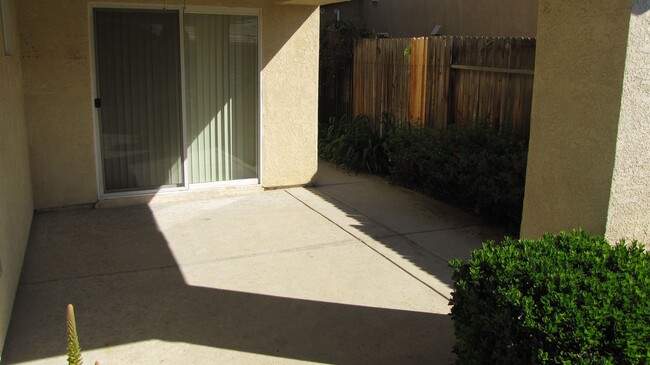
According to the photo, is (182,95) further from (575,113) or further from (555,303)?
(555,303)

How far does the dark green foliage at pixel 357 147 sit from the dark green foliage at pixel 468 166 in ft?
3.77

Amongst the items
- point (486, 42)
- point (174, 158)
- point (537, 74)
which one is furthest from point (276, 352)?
point (486, 42)

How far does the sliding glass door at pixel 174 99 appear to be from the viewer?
7949 millimetres

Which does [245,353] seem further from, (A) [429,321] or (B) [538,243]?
(B) [538,243]

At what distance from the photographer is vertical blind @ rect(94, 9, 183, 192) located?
25.9 feet

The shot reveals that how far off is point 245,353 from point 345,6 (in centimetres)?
1408

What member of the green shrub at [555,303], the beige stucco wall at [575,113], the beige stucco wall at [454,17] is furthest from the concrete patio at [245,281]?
the beige stucco wall at [454,17]

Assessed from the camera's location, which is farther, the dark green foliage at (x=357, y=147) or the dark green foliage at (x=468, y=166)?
the dark green foliage at (x=357, y=147)

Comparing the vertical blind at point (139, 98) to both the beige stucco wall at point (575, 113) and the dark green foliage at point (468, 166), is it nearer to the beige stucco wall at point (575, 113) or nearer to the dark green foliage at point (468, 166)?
the dark green foliage at point (468, 166)

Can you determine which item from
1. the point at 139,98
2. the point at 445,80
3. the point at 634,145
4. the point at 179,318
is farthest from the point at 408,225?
the point at 634,145

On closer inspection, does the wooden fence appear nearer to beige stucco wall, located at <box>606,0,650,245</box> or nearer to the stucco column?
the stucco column

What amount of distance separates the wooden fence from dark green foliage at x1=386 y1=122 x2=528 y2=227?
0.46 m

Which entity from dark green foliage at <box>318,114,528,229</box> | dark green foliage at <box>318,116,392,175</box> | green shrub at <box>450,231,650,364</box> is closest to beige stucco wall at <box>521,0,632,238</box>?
green shrub at <box>450,231,650,364</box>

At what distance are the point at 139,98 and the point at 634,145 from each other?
249 inches
